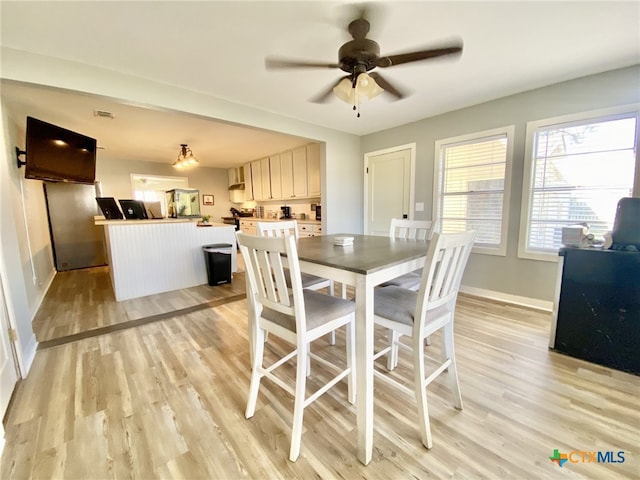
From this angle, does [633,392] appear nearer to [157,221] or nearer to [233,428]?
[233,428]

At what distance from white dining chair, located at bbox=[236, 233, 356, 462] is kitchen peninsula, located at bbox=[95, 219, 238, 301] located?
2673 millimetres

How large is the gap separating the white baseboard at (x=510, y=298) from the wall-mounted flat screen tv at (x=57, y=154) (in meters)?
4.91

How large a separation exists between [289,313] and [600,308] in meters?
2.26

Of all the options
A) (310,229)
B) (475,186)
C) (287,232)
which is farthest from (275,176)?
(475,186)

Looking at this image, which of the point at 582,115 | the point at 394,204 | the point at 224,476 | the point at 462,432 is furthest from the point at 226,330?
the point at 582,115

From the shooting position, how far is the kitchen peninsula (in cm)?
322

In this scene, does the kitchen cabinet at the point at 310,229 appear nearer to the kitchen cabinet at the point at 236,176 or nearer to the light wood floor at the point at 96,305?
the light wood floor at the point at 96,305

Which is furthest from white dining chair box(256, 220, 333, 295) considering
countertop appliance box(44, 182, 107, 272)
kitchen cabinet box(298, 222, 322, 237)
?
countertop appliance box(44, 182, 107, 272)

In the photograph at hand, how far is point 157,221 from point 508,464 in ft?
13.4

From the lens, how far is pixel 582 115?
2.39 m

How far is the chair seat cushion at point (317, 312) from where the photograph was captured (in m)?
1.27

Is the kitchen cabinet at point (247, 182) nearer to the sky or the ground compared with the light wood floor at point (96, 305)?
nearer to the sky

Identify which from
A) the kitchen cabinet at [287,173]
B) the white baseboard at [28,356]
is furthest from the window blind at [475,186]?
the white baseboard at [28,356]

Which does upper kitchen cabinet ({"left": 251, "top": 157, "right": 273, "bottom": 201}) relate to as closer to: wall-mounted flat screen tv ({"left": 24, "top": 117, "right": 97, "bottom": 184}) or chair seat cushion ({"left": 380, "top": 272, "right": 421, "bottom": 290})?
wall-mounted flat screen tv ({"left": 24, "top": 117, "right": 97, "bottom": 184})
